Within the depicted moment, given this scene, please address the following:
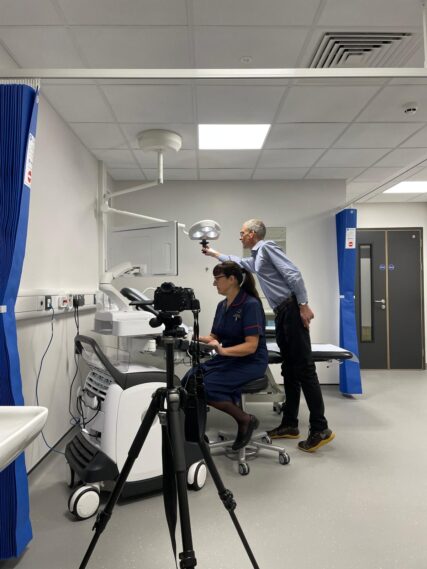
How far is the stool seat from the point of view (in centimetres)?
220

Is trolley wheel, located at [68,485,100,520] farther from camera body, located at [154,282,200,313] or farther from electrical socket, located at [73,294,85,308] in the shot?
electrical socket, located at [73,294,85,308]

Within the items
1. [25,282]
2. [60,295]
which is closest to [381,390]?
[60,295]

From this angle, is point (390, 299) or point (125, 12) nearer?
point (125, 12)

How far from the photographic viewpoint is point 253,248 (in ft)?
9.06

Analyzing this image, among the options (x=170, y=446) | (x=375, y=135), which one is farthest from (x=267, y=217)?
(x=170, y=446)

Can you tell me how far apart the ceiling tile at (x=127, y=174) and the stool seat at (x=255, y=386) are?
8.68 ft

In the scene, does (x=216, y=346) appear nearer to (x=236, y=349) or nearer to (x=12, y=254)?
(x=236, y=349)

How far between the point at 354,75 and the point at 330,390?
3385 millimetres

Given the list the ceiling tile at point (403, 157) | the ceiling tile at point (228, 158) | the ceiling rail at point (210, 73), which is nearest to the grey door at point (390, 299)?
the ceiling tile at point (403, 157)

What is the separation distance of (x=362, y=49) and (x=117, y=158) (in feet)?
7.53

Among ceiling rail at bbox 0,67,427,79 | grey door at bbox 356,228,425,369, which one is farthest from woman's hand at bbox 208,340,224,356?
grey door at bbox 356,228,425,369

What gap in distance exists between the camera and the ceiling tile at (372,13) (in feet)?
5.52

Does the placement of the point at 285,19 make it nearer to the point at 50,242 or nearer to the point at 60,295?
the point at 50,242

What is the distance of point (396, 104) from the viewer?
253 cm
